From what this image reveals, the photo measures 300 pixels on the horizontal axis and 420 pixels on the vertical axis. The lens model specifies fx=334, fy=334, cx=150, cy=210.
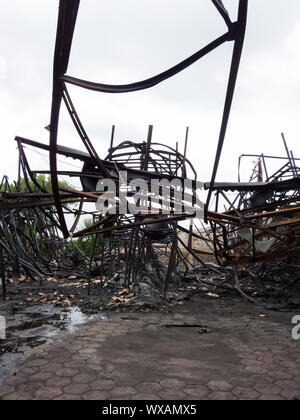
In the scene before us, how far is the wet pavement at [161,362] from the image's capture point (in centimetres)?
259

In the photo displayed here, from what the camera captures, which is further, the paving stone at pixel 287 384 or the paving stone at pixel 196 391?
the paving stone at pixel 287 384

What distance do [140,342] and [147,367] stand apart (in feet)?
2.97

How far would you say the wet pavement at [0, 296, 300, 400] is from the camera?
2586 mm

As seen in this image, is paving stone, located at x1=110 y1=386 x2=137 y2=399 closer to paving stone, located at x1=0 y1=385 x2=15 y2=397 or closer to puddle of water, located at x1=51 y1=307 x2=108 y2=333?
paving stone, located at x1=0 y1=385 x2=15 y2=397

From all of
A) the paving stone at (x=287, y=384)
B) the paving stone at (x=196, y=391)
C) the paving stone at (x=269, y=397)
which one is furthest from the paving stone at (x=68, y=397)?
the paving stone at (x=287, y=384)

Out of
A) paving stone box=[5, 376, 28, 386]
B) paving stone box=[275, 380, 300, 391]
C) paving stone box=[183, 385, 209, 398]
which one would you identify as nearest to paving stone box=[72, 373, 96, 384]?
paving stone box=[5, 376, 28, 386]

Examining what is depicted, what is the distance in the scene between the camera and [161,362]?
3.30 metres

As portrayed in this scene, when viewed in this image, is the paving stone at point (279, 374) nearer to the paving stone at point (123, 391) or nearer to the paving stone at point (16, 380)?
the paving stone at point (123, 391)

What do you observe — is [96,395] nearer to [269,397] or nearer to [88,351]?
[88,351]

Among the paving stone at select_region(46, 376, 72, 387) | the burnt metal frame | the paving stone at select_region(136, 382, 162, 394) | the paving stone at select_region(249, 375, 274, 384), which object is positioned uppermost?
the burnt metal frame

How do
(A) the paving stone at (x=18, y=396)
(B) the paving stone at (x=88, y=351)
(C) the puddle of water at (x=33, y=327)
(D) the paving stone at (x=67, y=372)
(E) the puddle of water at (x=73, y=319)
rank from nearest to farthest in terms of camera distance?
(A) the paving stone at (x=18, y=396) → (D) the paving stone at (x=67, y=372) → (C) the puddle of water at (x=33, y=327) → (B) the paving stone at (x=88, y=351) → (E) the puddle of water at (x=73, y=319)
